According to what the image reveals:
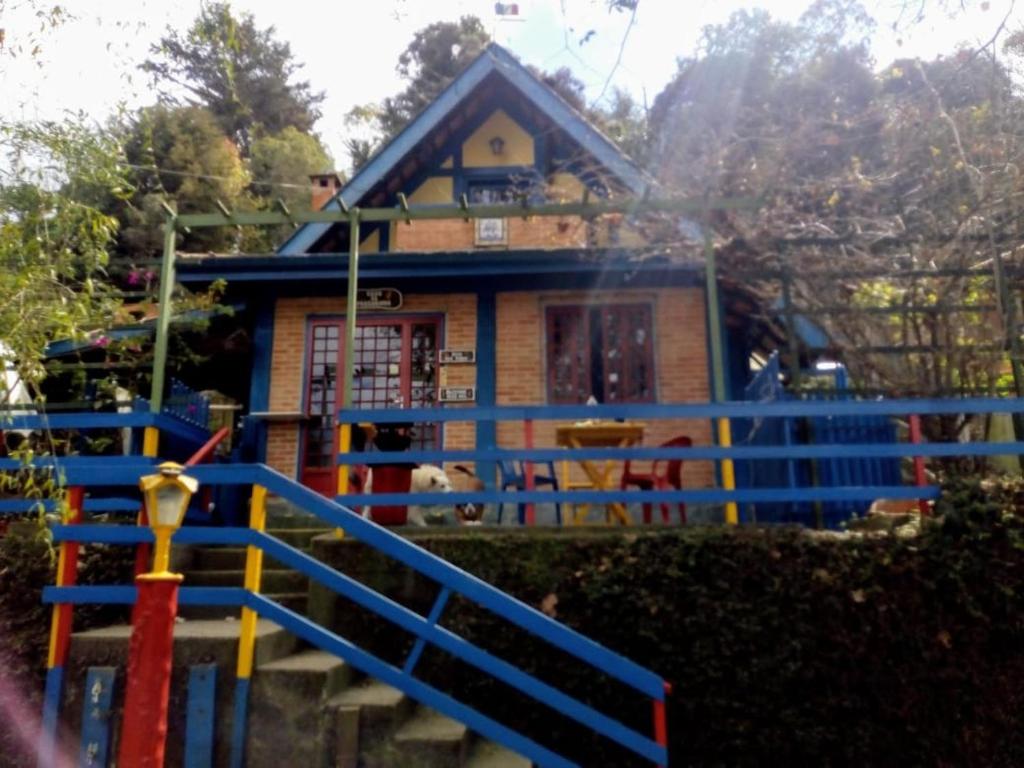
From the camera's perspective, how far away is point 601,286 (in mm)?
9047

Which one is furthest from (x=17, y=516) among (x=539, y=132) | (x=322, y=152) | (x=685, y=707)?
(x=322, y=152)

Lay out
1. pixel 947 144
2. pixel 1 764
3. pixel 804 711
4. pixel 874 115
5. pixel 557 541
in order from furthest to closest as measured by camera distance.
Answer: pixel 874 115, pixel 947 144, pixel 557 541, pixel 804 711, pixel 1 764

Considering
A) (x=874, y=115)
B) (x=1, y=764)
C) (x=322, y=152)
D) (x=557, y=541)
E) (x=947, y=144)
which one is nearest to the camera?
(x=1, y=764)

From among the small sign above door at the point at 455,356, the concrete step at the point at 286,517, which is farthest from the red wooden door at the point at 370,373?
the concrete step at the point at 286,517

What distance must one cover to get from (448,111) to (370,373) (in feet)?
12.0

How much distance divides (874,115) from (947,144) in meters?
1.81

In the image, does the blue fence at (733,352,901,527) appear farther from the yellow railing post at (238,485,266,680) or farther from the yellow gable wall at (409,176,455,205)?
the yellow gable wall at (409,176,455,205)

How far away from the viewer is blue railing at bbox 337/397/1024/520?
4.98 meters

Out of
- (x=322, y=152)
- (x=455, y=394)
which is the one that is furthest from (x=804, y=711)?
(x=322, y=152)

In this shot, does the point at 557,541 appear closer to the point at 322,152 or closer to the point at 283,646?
the point at 283,646

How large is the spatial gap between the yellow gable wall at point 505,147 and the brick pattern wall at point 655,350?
98.5 inches

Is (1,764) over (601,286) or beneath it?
beneath

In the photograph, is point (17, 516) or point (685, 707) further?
point (17, 516)

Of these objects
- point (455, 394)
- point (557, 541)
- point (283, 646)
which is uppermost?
point (455, 394)
